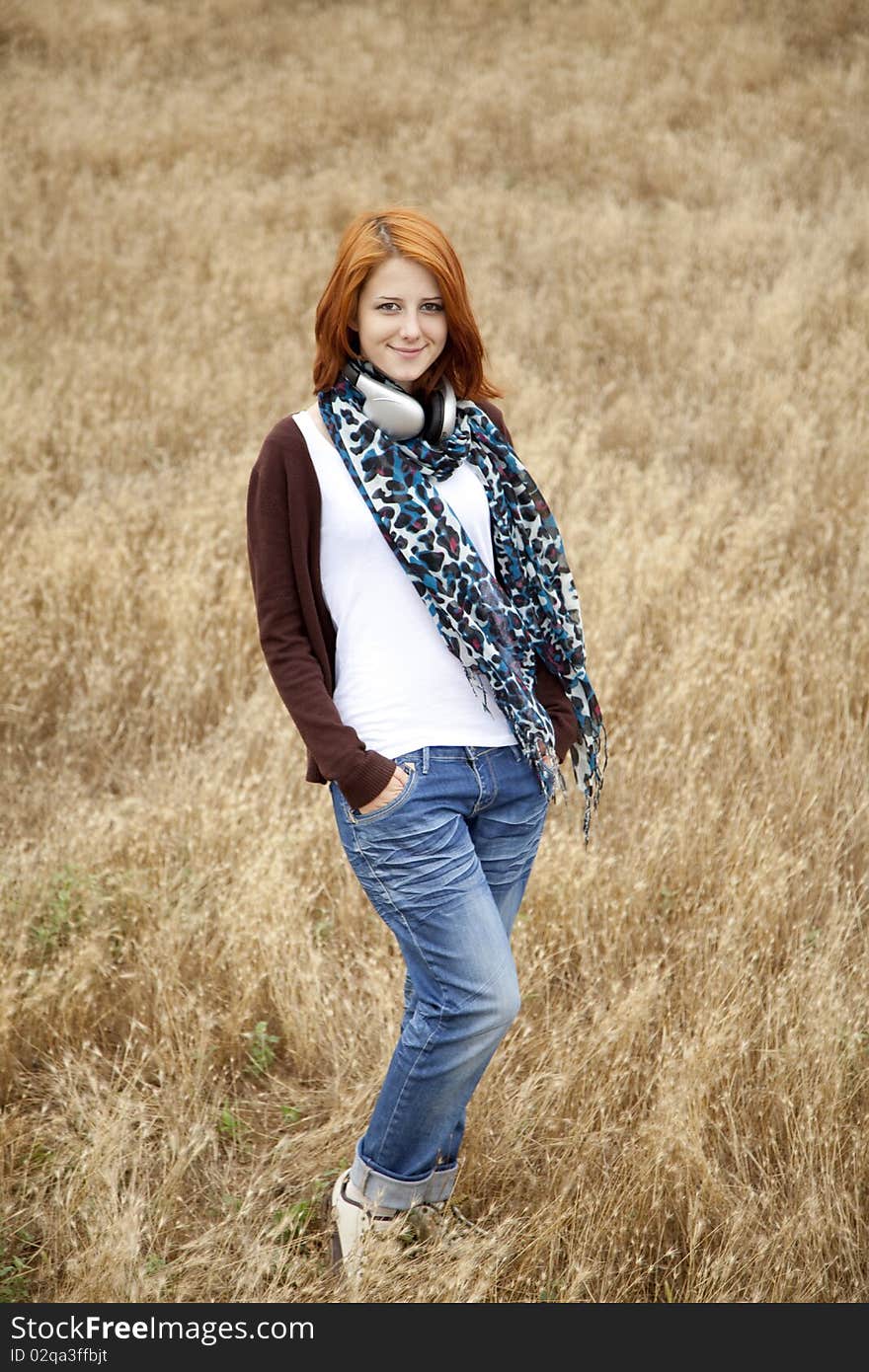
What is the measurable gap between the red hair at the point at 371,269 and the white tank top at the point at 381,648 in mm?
168

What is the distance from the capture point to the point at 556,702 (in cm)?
248

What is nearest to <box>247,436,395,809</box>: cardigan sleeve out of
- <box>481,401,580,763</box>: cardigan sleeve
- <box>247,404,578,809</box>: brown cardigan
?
<box>247,404,578,809</box>: brown cardigan

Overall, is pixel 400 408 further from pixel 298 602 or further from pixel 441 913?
pixel 441 913

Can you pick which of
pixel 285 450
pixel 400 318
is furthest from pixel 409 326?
pixel 285 450

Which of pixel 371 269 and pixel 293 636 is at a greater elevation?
pixel 371 269

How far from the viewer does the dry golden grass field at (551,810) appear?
262 centimetres

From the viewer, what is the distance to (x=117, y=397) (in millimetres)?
7711

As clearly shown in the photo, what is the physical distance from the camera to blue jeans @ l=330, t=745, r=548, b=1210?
2.04 m

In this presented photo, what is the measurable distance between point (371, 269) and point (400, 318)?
12cm

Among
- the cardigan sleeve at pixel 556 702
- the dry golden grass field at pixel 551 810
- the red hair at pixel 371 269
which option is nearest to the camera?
the red hair at pixel 371 269

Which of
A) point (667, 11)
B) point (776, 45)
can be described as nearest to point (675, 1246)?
point (776, 45)

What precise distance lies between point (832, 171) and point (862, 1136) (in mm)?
11024

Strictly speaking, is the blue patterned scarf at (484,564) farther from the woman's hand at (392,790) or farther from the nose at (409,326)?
the woman's hand at (392,790)

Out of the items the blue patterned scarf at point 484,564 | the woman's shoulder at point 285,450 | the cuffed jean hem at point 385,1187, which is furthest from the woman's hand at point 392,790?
the cuffed jean hem at point 385,1187
